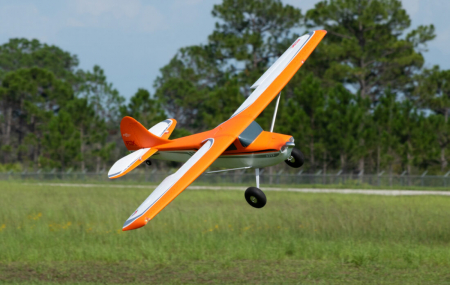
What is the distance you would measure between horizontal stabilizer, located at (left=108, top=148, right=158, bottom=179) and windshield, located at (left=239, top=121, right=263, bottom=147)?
1358 millimetres

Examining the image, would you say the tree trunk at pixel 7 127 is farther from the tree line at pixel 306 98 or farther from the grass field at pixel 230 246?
the grass field at pixel 230 246

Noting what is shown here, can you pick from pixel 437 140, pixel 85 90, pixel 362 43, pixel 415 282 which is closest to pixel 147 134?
pixel 415 282

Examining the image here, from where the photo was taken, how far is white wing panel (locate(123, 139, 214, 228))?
5113 mm

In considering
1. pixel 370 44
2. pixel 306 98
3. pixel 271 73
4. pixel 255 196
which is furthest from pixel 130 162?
pixel 370 44

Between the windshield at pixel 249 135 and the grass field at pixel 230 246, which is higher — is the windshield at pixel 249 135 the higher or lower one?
the higher one

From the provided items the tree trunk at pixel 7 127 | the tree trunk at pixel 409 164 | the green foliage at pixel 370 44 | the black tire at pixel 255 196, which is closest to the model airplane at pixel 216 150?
the black tire at pixel 255 196

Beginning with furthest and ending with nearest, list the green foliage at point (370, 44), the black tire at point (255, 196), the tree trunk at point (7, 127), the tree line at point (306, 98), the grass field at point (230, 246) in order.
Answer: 1. the tree trunk at point (7, 127)
2. the green foliage at point (370, 44)
3. the tree line at point (306, 98)
4. the grass field at point (230, 246)
5. the black tire at point (255, 196)

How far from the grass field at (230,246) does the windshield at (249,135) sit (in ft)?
37.5

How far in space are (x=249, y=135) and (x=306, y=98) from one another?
137 ft

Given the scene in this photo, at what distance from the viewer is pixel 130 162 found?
21.4 ft

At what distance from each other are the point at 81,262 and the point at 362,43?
5575 centimetres

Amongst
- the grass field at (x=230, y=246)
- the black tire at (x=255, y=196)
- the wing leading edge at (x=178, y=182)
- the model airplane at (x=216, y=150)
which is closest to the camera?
the wing leading edge at (x=178, y=182)

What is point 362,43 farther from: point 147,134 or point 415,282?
point 147,134

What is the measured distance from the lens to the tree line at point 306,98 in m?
50.2
